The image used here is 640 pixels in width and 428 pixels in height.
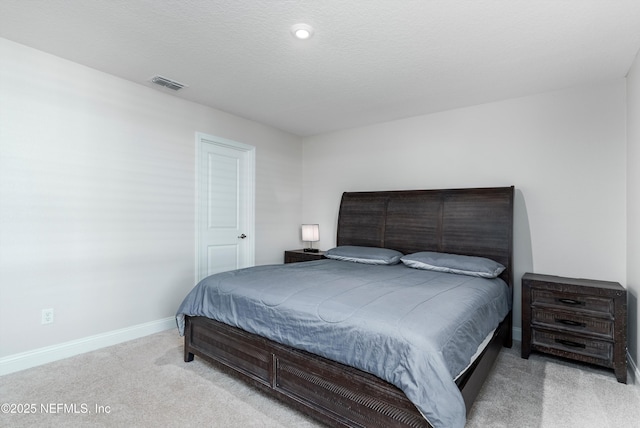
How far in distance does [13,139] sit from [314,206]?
3482mm

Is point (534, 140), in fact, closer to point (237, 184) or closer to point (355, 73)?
point (355, 73)

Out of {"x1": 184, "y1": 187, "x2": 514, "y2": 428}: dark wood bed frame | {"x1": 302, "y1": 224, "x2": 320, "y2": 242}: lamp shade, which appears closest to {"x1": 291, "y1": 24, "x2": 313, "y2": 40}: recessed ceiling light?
{"x1": 184, "y1": 187, "x2": 514, "y2": 428}: dark wood bed frame

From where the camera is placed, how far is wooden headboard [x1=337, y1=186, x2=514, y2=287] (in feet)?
10.7

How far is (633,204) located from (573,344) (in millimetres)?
1230

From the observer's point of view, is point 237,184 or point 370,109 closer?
Result: point 370,109

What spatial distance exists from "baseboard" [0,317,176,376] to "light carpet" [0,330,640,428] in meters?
0.07

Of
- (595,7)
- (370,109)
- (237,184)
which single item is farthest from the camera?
(237,184)

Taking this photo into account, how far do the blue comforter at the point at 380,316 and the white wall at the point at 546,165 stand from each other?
0.83 metres

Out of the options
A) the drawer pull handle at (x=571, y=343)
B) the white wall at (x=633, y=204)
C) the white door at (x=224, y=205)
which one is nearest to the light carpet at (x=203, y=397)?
the drawer pull handle at (x=571, y=343)

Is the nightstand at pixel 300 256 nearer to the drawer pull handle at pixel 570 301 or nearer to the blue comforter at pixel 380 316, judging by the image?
the blue comforter at pixel 380 316

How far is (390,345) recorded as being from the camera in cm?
155

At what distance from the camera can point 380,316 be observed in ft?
5.58

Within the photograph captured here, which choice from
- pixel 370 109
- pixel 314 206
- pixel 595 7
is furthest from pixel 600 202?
pixel 314 206

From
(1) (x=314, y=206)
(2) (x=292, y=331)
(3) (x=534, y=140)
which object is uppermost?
(3) (x=534, y=140)
